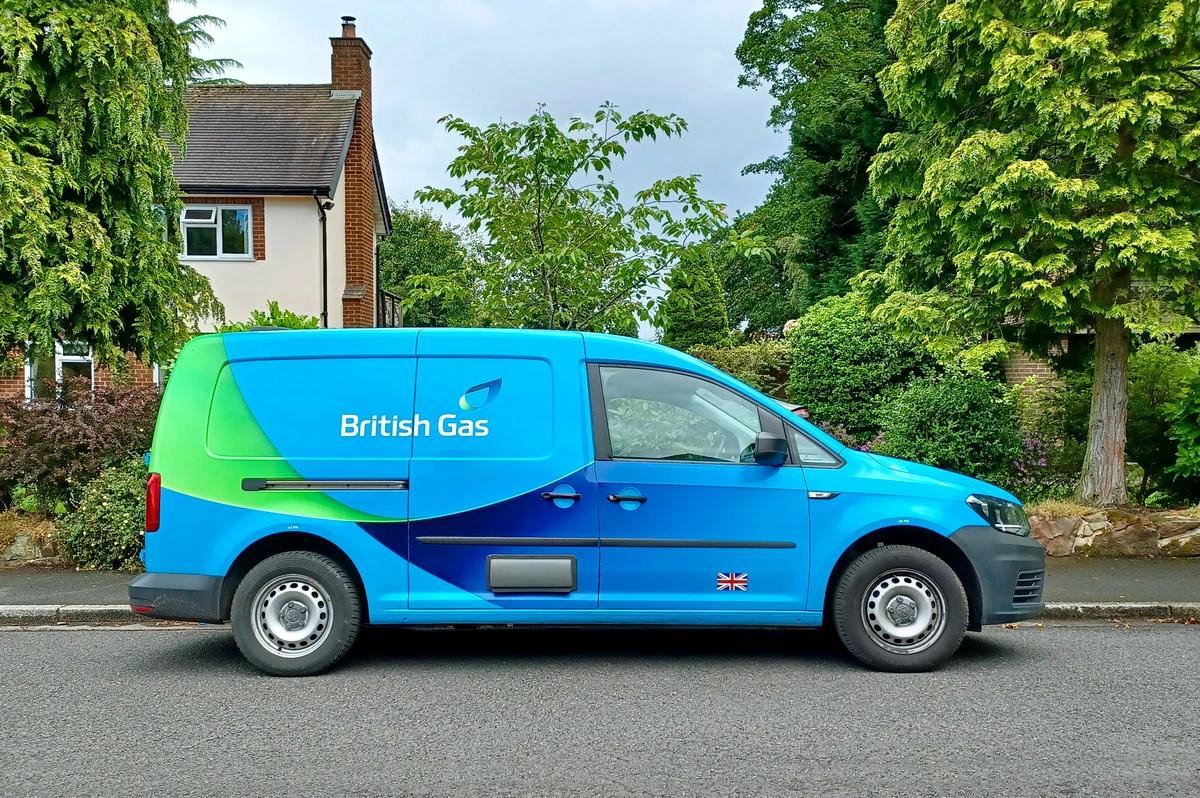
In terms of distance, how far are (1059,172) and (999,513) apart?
500 cm

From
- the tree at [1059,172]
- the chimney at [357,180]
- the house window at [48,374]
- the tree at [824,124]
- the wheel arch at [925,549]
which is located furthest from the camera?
the tree at [824,124]

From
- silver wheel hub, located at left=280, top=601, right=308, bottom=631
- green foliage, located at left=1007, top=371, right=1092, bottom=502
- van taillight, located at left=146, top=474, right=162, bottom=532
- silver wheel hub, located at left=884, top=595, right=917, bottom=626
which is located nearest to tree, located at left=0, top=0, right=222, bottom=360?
van taillight, located at left=146, top=474, right=162, bottom=532

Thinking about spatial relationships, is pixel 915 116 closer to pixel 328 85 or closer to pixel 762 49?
pixel 328 85

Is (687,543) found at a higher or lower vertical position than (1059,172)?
lower

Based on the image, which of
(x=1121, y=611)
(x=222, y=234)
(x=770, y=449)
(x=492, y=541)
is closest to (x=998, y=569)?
(x=770, y=449)

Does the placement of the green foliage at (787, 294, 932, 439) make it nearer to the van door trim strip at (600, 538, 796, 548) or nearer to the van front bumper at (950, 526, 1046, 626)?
the van front bumper at (950, 526, 1046, 626)

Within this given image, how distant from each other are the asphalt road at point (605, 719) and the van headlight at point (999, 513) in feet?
2.82

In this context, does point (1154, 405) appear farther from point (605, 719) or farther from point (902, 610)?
point (605, 719)

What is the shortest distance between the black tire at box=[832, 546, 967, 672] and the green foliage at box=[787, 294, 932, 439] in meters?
9.16

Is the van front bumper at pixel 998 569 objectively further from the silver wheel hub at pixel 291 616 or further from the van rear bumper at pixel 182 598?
the van rear bumper at pixel 182 598

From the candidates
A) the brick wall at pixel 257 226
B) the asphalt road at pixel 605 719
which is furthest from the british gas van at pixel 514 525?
the brick wall at pixel 257 226

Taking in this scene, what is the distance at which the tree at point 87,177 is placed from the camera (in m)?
10.5

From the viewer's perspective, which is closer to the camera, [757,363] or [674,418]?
[674,418]

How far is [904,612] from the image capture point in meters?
6.41
